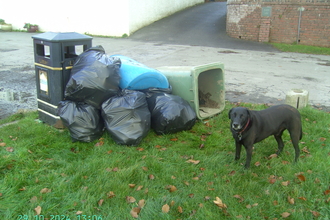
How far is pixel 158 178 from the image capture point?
3516 millimetres

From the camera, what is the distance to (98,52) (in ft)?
15.4

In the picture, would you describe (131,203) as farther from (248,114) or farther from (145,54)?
(145,54)

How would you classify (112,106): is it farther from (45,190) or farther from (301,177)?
(301,177)

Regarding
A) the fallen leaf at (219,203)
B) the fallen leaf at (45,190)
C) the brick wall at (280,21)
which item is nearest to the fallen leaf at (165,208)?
the fallen leaf at (219,203)

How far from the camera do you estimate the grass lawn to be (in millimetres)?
2973

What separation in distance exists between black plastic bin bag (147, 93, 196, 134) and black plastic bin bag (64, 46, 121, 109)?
0.63 meters

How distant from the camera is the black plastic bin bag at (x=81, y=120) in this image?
424 cm

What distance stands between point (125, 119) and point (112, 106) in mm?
245

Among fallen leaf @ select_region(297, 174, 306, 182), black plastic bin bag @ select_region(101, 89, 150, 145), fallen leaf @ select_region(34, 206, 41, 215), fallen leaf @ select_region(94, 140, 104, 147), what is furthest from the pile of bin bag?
fallen leaf @ select_region(297, 174, 306, 182)

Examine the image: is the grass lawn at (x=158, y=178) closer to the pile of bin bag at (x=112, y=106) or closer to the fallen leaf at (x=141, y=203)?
the fallen leaf at (x=141, y=203)

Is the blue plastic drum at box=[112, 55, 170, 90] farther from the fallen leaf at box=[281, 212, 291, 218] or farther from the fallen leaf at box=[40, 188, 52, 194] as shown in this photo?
the fallen leaf at box=[281, 212, 291, 218]

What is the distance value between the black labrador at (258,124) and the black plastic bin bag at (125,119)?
1254 millimetres

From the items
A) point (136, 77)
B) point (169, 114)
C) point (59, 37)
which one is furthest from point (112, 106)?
point (59, 37)

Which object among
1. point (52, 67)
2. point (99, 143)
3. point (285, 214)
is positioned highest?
point (52, 67)
